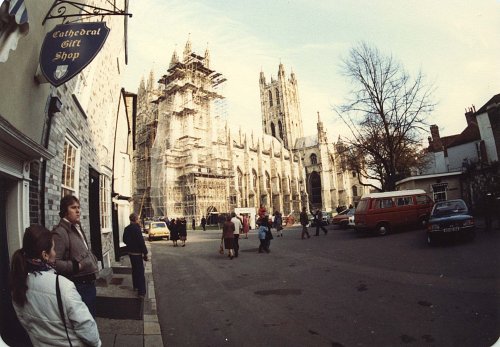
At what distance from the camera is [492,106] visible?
19266 mm

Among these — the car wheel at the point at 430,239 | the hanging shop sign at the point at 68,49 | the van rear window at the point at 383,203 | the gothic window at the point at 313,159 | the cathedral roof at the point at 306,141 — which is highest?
the cathedral roof at the point at 306,141

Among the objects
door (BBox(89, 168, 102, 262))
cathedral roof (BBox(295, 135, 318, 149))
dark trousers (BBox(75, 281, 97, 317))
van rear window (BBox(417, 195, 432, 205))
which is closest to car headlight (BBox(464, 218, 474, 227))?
van rear window (BBox(417, 195, 432, 205))

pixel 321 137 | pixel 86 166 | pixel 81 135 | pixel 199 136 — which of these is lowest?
pixel 86 166

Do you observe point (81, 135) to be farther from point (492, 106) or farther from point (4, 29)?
point (492, 106)

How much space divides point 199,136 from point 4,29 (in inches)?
1619

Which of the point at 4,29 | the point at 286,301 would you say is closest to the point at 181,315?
the point at 286,301

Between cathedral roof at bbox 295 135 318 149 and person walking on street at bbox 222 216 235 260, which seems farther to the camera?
cathedral roof at bbox 295 135 318 149

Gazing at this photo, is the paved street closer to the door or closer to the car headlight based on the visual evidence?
the car headlight

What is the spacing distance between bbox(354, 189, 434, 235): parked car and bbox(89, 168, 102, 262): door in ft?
36.5

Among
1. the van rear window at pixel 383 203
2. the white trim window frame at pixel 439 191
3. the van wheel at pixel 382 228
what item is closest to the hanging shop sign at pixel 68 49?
the van rear window at pixel 383 203

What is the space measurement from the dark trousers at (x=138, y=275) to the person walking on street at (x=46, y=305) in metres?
3.62

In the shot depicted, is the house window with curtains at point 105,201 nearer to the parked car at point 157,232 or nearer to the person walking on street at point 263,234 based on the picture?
the person walking on street at point 263,234

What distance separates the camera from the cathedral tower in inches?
3009

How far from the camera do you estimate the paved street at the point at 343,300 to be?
4105 mm
